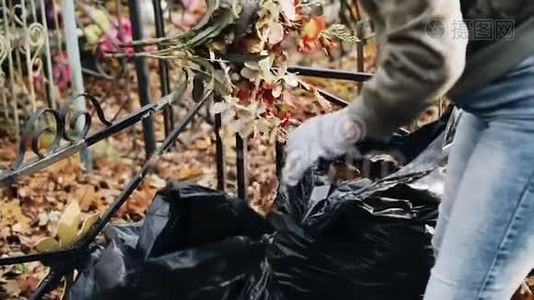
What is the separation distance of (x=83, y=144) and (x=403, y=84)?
3.37 ft

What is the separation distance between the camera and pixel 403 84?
1.65 meters

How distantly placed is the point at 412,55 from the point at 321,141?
263 mm

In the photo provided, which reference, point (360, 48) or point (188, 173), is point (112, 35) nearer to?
point (188, 173)

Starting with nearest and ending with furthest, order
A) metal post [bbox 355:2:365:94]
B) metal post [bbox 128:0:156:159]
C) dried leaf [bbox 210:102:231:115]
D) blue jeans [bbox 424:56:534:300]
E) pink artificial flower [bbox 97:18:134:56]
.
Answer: blue jeans [bbox 424:56:534:300] < dried leaf [bbox 210:102:231:115] < metal post [bbox 355:2:365:94] < metal post [bbox 128:0:156:159] < pink artificial flower [bbox 97:18:134:56]

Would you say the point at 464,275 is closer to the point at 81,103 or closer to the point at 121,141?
the point at 81,103

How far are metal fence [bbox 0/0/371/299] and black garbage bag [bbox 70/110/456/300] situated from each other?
0.44 ft

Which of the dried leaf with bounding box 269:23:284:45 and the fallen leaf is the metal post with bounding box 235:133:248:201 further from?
the fallen leaf

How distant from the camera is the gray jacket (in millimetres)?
1612

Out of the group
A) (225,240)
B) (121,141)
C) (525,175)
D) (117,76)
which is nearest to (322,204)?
(225,240)

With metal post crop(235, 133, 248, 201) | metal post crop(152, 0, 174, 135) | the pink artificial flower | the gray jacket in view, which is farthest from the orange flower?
the pink artificial flower

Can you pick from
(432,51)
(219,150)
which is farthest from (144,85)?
(432,51)

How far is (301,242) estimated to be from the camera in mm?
2438

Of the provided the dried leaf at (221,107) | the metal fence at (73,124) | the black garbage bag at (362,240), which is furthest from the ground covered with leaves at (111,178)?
the black garbage bag at (362,240)

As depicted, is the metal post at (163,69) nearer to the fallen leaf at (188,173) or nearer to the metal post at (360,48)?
the fallen leaf at (188,173)
